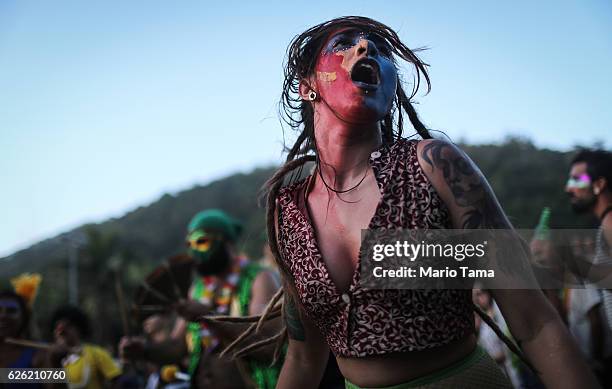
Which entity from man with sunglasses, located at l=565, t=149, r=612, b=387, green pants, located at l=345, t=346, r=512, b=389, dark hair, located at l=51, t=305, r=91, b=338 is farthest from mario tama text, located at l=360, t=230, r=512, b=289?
dark hair, located at l=51, t=305, r=91, b=338

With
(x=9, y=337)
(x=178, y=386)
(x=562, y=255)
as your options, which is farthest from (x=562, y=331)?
(x=9, y=337)

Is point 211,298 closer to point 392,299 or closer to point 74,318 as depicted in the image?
point 74,318

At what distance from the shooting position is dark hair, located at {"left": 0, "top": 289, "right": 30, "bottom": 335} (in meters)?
6.91

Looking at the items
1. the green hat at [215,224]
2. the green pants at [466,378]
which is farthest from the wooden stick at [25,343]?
the green pants at [466,378]

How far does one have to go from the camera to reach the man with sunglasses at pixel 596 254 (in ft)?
14.0

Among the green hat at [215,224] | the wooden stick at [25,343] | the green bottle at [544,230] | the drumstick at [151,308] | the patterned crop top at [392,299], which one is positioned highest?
the patterned crop top at [392,299]

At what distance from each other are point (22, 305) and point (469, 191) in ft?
20.9

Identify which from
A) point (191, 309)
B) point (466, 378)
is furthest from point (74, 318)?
point (466, 378)

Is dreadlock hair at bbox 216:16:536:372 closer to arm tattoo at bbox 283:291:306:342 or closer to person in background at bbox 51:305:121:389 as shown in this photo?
arm tattoo at bbox 283:291:306:342

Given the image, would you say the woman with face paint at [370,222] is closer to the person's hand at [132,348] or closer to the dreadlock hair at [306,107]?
the dreadlock hair at [306,107]

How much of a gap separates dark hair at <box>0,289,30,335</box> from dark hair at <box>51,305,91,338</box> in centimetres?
173

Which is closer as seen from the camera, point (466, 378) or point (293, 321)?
point (466, 378)

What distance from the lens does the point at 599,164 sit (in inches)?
179

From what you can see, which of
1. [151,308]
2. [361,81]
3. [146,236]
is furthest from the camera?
[146,236]
